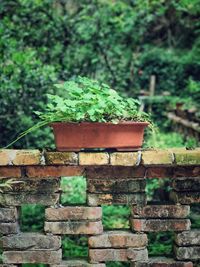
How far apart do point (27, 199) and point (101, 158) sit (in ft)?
1.88

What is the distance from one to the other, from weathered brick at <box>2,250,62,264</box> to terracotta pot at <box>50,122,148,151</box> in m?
0.70

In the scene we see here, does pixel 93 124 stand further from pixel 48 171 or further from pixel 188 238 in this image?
pixel 188 238

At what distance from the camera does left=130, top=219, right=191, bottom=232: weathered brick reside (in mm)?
2500

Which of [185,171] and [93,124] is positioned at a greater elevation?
[93,124]

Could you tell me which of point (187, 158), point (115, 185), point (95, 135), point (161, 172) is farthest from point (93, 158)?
point (187, 158)

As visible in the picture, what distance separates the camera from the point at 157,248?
11.3 ft

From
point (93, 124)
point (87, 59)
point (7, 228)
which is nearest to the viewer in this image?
point (93, 124)

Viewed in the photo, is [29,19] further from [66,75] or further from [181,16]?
[181,16]

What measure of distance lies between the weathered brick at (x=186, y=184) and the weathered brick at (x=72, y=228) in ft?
1.95

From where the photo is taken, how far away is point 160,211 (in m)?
2.52

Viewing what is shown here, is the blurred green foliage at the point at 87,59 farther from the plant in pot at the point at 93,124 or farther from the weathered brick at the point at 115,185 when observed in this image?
the plant in pot at the point at 93,124

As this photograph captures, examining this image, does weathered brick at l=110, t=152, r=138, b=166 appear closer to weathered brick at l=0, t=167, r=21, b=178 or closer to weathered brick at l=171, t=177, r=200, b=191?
weathered brick at l=171, t=177, r=200, b=191

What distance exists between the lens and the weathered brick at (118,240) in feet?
8.11

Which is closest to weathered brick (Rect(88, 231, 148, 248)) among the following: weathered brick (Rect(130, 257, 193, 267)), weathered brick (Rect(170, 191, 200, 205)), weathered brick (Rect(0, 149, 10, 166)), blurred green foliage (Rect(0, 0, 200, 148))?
weathered brick (Rect(130, 257, 193, 267))
